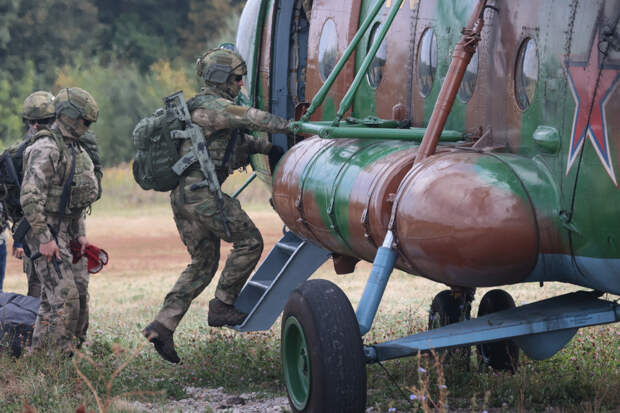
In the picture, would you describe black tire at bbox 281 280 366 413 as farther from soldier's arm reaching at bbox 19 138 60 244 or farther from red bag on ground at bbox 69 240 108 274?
red bag on ground at bbox 69 240 108 274

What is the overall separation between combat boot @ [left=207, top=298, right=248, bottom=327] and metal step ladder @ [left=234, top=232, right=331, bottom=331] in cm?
8

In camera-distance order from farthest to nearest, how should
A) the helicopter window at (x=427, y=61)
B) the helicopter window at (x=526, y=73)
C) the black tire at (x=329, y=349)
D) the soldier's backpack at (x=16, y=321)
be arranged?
1. the soldier's backpack at (x=16, y=321)
2. the helicopter window at (x=427, y=61)
3. the helicopter window at (x=526, y=73)
4. the black tire at (x=329, y=349)

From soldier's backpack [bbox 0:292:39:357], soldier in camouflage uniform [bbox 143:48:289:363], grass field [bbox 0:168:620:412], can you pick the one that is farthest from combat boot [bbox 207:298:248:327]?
soldier's backpack [bbox 0:292:39:357]

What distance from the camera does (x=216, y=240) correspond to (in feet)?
24.3

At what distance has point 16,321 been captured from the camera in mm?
7434

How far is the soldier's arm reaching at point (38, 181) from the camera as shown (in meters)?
6.80

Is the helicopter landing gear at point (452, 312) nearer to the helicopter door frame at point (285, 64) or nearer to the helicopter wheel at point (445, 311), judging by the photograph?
the helicopter wheel at point (445, 311)

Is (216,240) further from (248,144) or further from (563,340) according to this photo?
(563,340)

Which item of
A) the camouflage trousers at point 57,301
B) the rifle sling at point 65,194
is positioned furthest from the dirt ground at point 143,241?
the rifle sling at point 65,194

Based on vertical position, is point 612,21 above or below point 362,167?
above

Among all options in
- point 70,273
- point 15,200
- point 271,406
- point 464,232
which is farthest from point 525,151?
point 15,200

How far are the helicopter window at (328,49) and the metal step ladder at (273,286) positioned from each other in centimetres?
150

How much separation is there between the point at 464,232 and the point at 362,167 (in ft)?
4.14

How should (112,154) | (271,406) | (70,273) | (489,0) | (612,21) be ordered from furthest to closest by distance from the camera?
(112,154)
(70,273)
(271,406)
(489,0)
(612,21)
